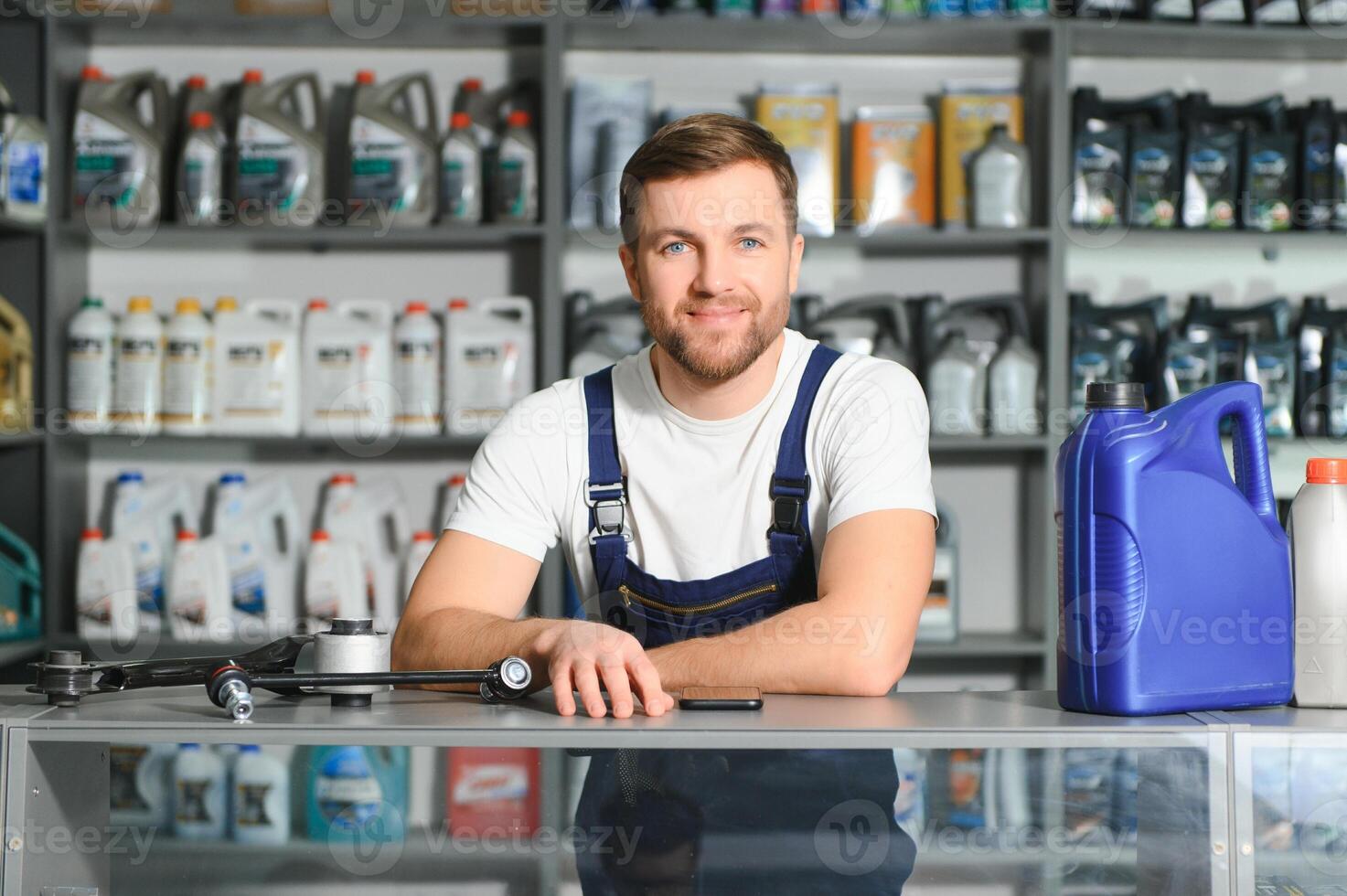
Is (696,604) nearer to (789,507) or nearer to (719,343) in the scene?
(789,507)

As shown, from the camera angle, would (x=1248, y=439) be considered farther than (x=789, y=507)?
No

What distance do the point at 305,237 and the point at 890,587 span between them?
199 centimetres

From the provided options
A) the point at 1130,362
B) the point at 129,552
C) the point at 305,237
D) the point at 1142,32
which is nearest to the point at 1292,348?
the point at 1130,362

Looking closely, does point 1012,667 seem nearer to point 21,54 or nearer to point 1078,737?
point 1078,737

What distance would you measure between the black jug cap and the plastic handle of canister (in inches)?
2.4

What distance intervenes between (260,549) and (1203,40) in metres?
2.56

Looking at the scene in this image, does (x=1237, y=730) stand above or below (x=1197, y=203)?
below

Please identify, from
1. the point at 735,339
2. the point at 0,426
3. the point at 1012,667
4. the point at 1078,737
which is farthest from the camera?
the point at 1012,667

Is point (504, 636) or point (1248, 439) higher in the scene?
point (1248, 439)

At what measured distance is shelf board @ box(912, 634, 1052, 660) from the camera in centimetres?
297

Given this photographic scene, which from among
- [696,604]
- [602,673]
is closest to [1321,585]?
[602,673]

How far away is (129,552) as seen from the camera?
2.96 meters

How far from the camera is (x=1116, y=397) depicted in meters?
1.01

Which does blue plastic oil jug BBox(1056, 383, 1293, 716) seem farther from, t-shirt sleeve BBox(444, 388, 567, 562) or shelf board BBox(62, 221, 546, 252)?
shelf board BBox(62, 221, 546, 252)
